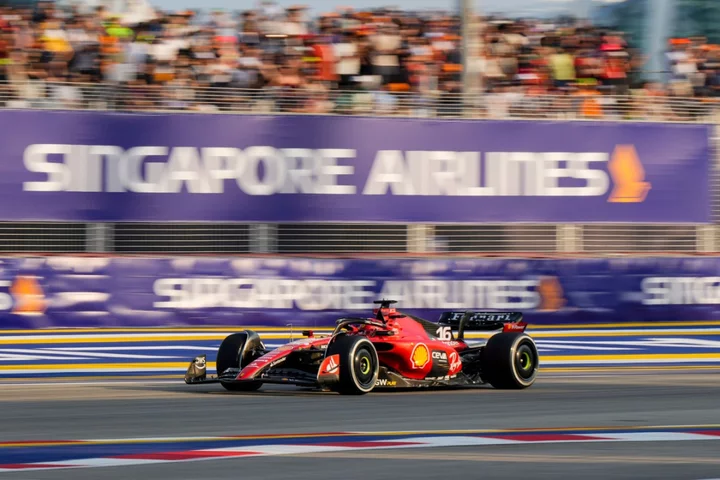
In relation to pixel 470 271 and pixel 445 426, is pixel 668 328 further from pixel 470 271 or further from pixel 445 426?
pixel 445 426

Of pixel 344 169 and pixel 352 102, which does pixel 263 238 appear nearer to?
pixel 344 169

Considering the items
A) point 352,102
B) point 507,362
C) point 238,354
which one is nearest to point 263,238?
point 352,102

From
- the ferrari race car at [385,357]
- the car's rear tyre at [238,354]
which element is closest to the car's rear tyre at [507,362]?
the ferrari race car at [385,357]

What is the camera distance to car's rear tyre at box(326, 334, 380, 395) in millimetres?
10609

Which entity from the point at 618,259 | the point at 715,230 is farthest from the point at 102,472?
the point at 715,230

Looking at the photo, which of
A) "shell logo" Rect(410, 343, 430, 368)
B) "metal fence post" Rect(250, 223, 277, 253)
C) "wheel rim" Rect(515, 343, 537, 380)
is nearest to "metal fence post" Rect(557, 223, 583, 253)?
"metal fence post" Rect(250, 223, 277, 253)

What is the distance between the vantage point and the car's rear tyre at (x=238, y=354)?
11.3 meters

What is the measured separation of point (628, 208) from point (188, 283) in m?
6.37

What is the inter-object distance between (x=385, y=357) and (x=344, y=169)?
5.53 metres

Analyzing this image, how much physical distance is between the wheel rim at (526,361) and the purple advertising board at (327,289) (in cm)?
399

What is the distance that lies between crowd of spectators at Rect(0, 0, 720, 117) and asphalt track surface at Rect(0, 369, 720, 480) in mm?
4893

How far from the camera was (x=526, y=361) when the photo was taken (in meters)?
12.1

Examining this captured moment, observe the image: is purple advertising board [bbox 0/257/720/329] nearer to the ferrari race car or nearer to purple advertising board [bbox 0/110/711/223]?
purple advertising board [bbox 0/110/711/223]

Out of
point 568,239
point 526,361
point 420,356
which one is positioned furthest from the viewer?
point 568,239
